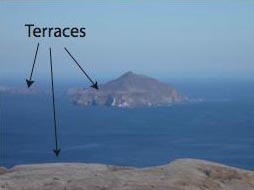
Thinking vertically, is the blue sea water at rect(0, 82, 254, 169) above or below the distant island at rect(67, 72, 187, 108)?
below

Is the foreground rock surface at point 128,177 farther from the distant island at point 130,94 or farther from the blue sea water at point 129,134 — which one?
the distant island at point 130,94

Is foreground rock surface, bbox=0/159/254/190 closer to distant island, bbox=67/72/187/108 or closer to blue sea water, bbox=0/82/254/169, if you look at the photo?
blue sea water, bbox=0/82/254/169

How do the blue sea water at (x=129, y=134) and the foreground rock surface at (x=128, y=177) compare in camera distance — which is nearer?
the foreground rock surface at (x=128, y=177)

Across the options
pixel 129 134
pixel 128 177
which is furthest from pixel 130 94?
pixel 128 177

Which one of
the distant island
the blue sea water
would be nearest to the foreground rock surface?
the blue sea water

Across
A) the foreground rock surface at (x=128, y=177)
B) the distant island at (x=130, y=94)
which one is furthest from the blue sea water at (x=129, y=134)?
the foreground rock surface at (x=128, y=177)
